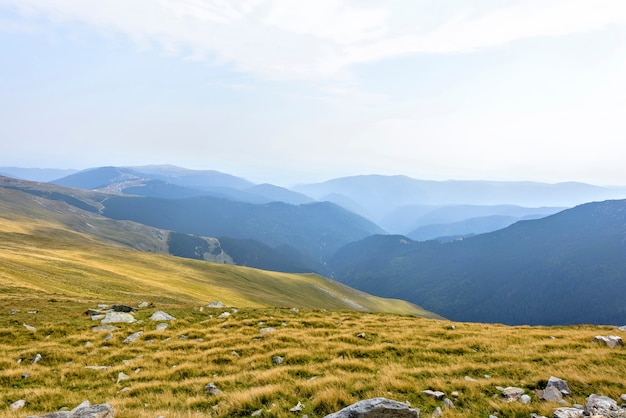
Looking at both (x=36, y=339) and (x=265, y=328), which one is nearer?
(x=36, y=339)

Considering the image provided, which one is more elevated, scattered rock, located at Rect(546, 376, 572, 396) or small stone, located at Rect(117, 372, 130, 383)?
scattered rock, located at Rect(546, 376, 572, 396)

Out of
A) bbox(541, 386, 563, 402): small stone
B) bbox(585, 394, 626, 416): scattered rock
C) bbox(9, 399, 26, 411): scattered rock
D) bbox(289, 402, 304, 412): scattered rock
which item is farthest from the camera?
bbox(9, 399, 26, 411): scattered rock

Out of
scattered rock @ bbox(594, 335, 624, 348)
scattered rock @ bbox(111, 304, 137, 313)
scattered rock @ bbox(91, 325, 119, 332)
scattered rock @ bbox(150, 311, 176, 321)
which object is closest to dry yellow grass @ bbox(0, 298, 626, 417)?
scattered rock @ bbox(594, 335, 624, 348)

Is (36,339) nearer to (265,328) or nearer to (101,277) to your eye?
(265,328)

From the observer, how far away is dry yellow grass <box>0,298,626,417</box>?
10.7m

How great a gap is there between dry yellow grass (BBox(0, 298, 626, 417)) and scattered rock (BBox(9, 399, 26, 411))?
0.58ft

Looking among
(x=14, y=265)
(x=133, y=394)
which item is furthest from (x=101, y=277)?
(x=133, y=394)

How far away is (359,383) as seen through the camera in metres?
11.8

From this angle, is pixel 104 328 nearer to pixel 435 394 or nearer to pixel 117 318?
pixel 117 318

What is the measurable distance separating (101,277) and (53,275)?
7.45m

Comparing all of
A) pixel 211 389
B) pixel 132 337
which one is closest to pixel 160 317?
pixel 132 337

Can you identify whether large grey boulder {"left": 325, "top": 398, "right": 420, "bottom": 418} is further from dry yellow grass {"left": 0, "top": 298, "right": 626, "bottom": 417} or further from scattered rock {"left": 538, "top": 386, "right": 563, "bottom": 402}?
scattered rock {"left": 538, "top": 386, "right": 563, "bottom": 402}

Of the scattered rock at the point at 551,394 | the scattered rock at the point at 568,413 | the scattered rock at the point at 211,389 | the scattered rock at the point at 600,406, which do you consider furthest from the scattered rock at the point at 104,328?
the scattered rock at the point at 600,406

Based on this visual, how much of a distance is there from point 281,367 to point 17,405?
9.28 metres
